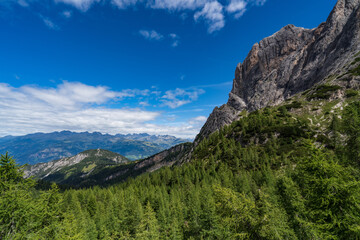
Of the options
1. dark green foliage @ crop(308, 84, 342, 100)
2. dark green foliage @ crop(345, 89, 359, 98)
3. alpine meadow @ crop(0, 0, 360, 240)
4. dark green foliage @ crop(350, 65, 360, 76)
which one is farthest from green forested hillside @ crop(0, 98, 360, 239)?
dark green foliage @ crop(350, 65, 360, 76)

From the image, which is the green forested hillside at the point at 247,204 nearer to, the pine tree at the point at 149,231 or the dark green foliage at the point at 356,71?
the pine tree at the point at 149,231

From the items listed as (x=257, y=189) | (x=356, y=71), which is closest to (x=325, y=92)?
(x=356, y=71)

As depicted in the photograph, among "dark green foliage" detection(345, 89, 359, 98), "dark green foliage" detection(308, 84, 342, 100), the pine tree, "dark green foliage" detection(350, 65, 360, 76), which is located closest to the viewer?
the pine tree

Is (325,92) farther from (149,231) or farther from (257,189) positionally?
(149,231)

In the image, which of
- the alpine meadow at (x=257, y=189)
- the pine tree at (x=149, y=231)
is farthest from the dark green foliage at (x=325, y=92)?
the pine tree at (x=149, y=231)

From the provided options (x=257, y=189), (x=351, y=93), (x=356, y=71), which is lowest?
(x=257, y=189)

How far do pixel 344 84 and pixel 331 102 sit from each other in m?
23.0

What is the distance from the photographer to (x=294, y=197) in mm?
20859

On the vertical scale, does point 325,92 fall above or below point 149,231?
above

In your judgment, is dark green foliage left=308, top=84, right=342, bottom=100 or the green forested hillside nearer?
the green forested hillside

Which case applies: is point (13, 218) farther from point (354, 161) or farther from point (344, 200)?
point (354, 161)

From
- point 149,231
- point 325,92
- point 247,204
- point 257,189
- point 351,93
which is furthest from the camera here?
point 325,92

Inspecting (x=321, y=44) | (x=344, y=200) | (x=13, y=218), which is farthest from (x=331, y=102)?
(x=13, y=218)

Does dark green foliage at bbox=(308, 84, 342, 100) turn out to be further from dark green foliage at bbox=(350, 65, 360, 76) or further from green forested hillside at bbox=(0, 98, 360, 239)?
green forested hillside at bbox=(0, 98, 360, 239)
